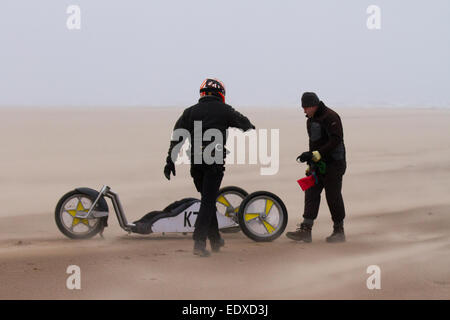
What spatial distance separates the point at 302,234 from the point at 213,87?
2.08 m

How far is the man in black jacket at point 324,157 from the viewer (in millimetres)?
8680

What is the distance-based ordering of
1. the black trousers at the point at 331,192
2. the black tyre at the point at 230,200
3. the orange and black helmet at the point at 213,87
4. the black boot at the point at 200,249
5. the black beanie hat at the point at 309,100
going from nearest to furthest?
the black boot at the point at 200,249 → the orange and black helmet at the point at 213,87 → the black beanie hat at the point at 309,100 → the black trousers at the point at 331,192 → the black tyre at the point at 230,200

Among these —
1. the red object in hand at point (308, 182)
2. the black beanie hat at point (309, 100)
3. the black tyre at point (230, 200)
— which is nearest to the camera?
the black beanie hat at point (309, 100)

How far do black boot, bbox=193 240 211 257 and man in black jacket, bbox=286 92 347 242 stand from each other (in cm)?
127

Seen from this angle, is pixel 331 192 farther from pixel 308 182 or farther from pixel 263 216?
pixel 263 216

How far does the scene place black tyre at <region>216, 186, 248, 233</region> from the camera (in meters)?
9.24

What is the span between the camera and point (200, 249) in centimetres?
804

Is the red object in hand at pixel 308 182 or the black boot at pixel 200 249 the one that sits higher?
the red object in hand at pixel 308 182

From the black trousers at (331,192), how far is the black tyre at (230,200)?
82 cm

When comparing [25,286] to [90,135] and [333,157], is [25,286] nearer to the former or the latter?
[333,157]

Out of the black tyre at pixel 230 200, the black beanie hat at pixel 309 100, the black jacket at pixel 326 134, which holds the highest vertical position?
the black beanie hat at pixel 309 100

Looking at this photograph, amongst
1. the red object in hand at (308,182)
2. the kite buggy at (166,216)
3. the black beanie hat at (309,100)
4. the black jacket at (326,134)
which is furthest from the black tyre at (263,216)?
the black beanie hat at (309,100)

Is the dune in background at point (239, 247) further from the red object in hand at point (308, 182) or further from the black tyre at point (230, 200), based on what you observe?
the red object in hand at point (308, 182)

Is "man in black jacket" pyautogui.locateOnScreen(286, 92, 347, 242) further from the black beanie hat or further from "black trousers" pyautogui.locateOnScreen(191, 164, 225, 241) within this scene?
"black trousers" pyautogui.locateOnScreen(191, 164, 225, 241)
